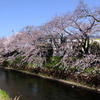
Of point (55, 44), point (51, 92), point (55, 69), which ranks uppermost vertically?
point (55, 44)

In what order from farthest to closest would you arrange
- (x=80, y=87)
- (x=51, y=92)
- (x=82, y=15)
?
(x=82, y=15) < (x=80, y=87) < (x=51, y=92)

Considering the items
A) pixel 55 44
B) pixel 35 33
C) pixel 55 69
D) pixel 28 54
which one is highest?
pixel 35 33

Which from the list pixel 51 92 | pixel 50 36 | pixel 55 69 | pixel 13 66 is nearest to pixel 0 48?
pixel 13 66

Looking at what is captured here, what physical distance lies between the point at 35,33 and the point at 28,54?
304 centimetres

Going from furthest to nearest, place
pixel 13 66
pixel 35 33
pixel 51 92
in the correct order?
pixel 13 66, pixel 35 33, pixel 51 92

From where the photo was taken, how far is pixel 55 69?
14.4 m

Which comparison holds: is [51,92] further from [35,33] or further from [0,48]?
[0,48]

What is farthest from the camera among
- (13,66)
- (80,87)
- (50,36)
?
(13,66)

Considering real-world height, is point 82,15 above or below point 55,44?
above

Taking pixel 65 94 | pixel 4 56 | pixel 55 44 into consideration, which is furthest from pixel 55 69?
pixel 4 56

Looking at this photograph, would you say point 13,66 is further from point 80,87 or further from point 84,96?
point 84,96

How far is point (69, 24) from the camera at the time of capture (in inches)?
553

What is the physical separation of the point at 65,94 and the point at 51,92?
3.67 ft

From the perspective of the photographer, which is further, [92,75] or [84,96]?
[92,75]
